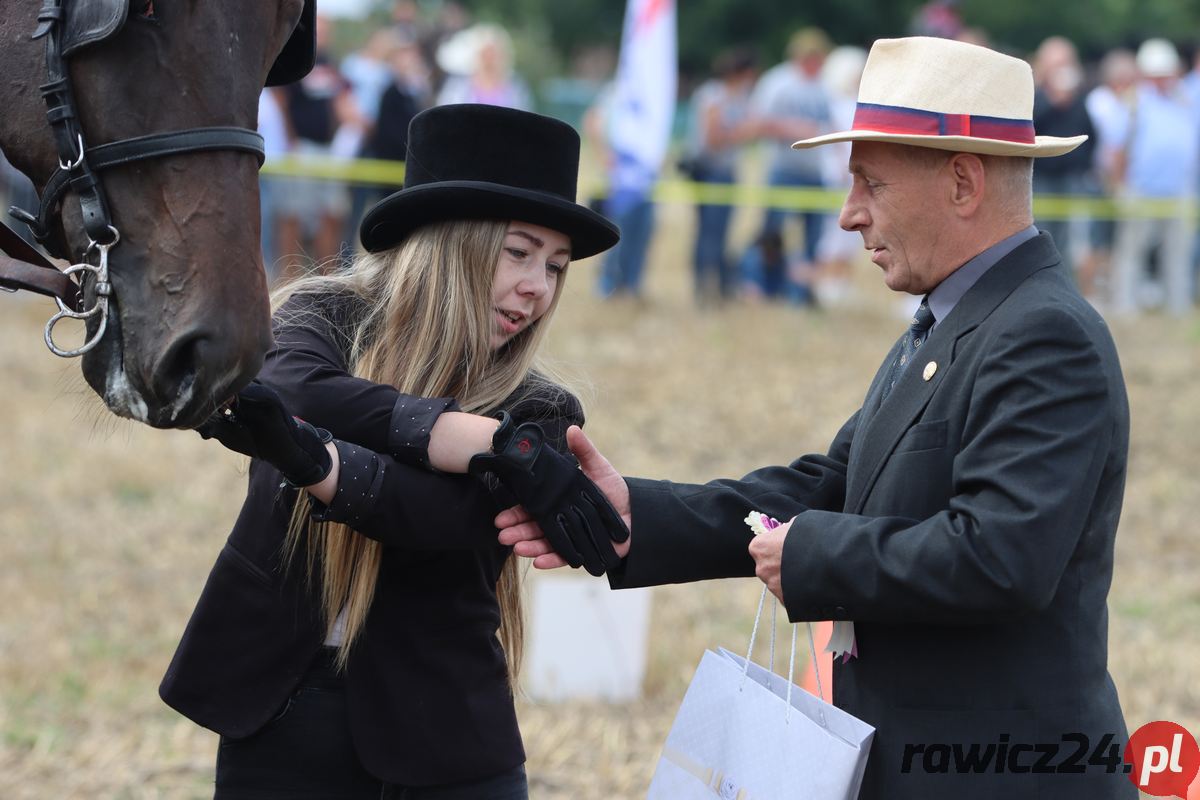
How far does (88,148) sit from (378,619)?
111 cm

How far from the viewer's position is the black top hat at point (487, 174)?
117 inches

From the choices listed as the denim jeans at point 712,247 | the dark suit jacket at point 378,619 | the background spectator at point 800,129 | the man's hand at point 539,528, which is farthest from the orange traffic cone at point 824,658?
the background spectator at point 800,129

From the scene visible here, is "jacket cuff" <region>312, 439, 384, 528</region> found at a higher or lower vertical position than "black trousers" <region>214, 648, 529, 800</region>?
higher

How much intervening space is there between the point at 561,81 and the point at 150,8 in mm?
39137

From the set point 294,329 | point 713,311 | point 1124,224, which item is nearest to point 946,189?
point 294,329

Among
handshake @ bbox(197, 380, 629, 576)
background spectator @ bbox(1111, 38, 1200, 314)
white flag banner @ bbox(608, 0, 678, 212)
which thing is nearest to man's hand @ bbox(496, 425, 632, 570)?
handshake @ bbox(197, 380, 629, 576)

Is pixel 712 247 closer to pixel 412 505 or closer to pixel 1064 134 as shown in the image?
pixel 1064 134

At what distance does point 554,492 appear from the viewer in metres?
2.76

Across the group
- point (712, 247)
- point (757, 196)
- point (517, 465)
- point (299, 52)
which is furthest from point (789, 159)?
point (517, 465)

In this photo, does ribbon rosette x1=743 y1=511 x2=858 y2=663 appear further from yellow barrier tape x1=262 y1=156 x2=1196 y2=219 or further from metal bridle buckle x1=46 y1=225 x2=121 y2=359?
yellow barrier tape x1=262 y1=156 x2=1196 y2=219

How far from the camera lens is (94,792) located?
4680 mm

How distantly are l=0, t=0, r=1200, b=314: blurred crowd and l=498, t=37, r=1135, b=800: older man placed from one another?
9.48 m

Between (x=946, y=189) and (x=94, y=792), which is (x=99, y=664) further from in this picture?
(x=946, y=189)

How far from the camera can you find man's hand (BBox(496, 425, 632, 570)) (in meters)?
2.84
